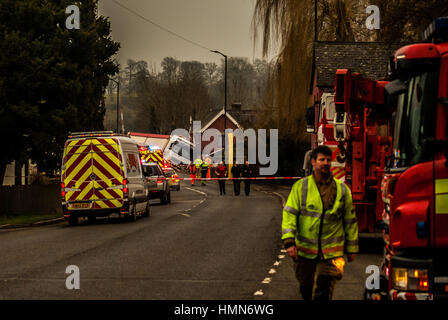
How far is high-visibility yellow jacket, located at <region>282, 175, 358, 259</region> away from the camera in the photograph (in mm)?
7094

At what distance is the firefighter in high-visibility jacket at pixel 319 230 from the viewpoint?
7094 mm

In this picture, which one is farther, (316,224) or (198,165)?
(198,165)

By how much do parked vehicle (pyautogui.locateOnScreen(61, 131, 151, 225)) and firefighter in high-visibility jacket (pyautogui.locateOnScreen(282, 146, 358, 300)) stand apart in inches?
581

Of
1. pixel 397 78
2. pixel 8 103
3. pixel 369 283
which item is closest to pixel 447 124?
pixel 397 78

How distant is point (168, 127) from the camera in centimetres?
10662

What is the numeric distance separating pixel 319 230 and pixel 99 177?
1516 cm

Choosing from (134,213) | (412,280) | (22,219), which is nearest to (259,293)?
(412,280)

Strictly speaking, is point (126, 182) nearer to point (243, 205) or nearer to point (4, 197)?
point (4, 197)

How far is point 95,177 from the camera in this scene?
21.7 metres

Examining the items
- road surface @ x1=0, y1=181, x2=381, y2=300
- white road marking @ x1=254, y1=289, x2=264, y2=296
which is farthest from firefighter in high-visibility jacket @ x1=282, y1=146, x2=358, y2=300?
white road marking @ x1=254, y1=289, x2=264, y2=296

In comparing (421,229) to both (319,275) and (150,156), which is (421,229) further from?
(150,156)

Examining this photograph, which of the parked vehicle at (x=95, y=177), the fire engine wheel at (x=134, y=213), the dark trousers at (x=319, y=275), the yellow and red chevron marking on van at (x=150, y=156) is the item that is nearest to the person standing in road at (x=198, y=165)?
the yellow and red chevron marking on van at (x=150, y=156)

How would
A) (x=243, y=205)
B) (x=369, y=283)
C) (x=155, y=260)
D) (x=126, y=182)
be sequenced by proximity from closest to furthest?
(x=369, y=283), (x=155, y=260), (x=126, y=182), (x=243, y=205)

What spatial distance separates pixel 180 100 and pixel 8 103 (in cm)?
7977
